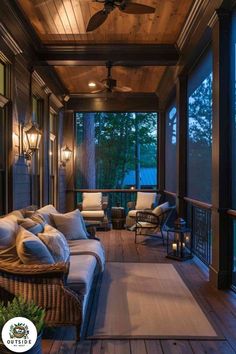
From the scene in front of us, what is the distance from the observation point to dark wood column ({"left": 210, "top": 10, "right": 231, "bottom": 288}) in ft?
12.0

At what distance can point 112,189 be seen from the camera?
907cm

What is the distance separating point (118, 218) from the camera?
319 inches

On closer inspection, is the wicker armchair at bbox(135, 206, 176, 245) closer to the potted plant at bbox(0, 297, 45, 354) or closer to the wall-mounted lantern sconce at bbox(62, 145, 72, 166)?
the wall-mounted lantern sconce at bbox(62, 145, 72, 166)

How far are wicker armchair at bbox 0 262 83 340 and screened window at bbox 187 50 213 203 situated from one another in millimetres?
2664

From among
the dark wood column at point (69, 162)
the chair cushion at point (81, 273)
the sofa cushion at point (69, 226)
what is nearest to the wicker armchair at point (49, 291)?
the chair cushion at point (81, 273)

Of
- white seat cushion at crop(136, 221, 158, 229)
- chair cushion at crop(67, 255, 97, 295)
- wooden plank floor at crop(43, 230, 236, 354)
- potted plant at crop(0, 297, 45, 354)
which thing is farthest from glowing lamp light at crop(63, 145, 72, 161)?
potted plant at crop(0, 297, 45, 354)

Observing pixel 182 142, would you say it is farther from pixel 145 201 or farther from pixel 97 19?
pixel 97 19

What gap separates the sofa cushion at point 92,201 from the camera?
8.17 meters

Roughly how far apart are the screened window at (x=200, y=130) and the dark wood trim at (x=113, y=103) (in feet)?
10.1

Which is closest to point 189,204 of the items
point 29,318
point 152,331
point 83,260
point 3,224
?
point 83,260

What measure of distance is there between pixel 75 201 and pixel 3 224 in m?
6.04

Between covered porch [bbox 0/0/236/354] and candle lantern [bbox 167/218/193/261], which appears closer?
covered porch [bbox 0/0/236/354]

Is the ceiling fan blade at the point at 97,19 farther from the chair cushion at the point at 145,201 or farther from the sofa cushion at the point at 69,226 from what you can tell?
the chair cushion at the point at 145,201

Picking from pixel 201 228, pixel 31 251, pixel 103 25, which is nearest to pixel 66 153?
pixel 103 25
